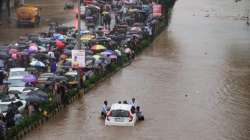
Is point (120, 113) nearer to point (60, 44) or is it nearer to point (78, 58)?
point (78, 58)

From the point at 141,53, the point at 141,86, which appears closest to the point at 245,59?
the point at 141,53

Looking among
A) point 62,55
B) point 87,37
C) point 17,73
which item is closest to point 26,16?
point 87,37

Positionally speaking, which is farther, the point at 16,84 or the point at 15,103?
the point at 16,84

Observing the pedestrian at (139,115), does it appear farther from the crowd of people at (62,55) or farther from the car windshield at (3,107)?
the car windshield at (3,107)

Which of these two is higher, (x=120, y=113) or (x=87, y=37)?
(x=87, y=37)

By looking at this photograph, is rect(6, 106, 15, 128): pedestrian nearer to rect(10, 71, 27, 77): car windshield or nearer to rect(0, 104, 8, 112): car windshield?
rect(0, 104, 8, 112): car windshield

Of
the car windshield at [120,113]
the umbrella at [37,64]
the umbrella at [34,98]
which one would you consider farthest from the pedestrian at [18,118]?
the umbrella at [37,64]

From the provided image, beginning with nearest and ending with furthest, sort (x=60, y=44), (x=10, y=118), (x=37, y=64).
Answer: (x=10, y=118) → (x=37, y=64) → (x=60, y=44)

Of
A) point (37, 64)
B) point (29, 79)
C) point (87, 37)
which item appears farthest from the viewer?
point (87, 37)

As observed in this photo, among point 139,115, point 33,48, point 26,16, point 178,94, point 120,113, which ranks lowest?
point 178,94

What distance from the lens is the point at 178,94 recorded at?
38.5 meters

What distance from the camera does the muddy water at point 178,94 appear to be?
29.8m

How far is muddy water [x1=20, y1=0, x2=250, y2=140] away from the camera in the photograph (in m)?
29.8

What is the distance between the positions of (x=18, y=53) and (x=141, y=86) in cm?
779
